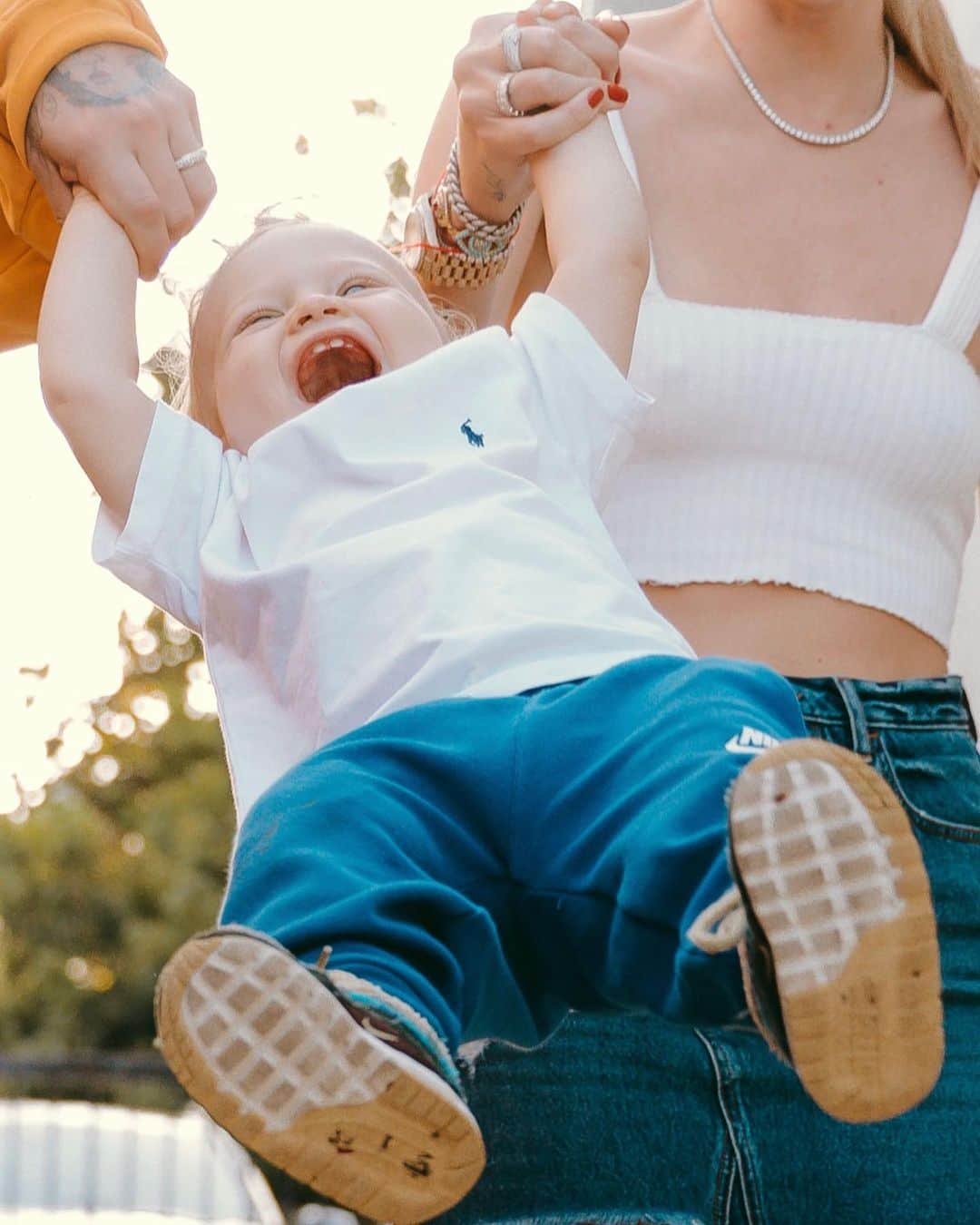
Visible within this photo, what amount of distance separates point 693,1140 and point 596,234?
3.17 feet

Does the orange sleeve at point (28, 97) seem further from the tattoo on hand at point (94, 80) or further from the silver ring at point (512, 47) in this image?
the silver ring at point (512, 47)

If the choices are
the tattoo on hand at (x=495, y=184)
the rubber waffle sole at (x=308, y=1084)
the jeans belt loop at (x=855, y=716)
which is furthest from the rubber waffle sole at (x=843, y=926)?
the tattoo on hand at (x=495, y=184)

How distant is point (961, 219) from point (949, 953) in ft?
3.18

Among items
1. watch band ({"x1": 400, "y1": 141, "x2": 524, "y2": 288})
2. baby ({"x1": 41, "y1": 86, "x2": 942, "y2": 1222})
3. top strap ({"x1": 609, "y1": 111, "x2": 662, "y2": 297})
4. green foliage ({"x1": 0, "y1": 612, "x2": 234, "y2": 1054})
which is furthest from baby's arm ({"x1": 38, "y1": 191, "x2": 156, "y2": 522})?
green foliage ({"x1": 0, "y1": 612, "x2": 234, "y2": 1054})

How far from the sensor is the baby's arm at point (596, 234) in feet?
7.05

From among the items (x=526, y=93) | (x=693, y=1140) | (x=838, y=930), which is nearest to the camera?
(x=838, y=930)

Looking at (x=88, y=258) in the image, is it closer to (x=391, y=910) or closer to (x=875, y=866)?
(x=391, y=910)

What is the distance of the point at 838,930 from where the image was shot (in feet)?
4.01

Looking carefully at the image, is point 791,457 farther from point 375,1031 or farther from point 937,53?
point 375,1031

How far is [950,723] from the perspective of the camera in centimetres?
211

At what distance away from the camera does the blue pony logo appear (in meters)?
2.06

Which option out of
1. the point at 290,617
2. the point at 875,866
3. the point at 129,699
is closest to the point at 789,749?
the point at 875,866

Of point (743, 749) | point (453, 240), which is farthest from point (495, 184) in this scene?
point (743, 749)

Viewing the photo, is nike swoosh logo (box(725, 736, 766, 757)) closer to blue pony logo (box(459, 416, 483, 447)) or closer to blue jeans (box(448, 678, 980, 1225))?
blue jeans (box(448, 678, 980, 1225))
